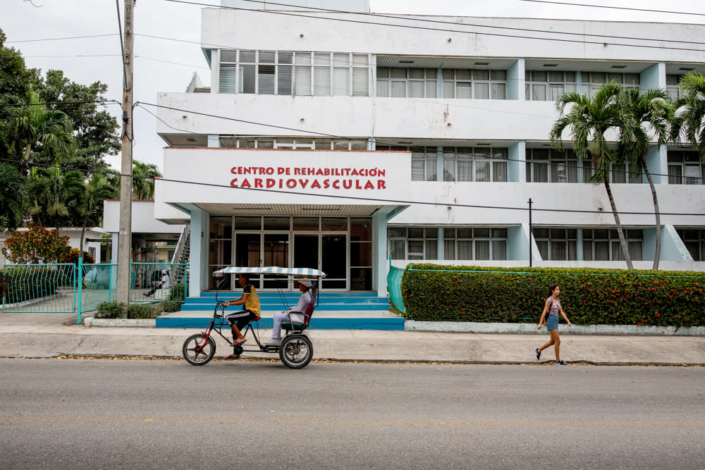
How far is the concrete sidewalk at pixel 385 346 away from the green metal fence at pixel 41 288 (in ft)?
6.20

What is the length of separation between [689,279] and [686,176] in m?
9.08

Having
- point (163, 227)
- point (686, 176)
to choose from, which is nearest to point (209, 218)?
point (163, 227)

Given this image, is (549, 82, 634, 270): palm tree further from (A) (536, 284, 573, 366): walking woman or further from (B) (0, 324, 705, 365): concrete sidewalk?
(A) (536, 284, 573, 366): walking woman

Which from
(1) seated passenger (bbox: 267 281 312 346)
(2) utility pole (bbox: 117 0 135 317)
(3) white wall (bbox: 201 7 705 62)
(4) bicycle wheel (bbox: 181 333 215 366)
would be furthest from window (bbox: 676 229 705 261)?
(2) utility pole (bbox: 117 0 135 317)

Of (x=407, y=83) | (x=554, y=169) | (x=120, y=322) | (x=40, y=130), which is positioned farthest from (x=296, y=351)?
(x=40, y=130)

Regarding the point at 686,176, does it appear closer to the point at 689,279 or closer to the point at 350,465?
the point at 689,279

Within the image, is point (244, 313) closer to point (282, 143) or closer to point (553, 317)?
point (553, 317)

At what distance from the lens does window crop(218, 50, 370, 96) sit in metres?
20.5

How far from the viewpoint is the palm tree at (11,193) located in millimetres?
19000

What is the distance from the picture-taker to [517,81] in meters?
21.5

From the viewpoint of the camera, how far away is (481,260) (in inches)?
856

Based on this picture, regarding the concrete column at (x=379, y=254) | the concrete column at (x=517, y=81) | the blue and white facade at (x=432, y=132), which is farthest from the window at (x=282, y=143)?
the concrete column at (x=517, y=81)

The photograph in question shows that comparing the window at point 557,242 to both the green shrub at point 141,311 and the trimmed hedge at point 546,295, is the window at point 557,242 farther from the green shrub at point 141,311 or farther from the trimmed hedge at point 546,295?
the green shrub at point 141,311

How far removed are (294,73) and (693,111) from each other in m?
14.6
